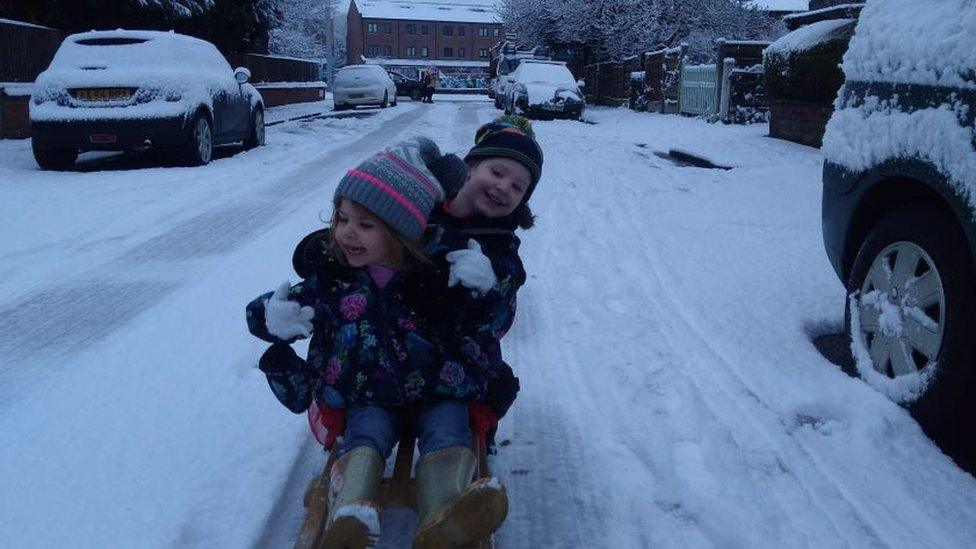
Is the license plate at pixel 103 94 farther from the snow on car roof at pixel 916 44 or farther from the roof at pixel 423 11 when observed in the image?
the roof at pixel 423 11

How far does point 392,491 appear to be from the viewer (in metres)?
2.35

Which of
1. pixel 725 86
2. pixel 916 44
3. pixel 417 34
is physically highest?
pixel 417 34

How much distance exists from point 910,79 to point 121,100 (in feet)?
28.9

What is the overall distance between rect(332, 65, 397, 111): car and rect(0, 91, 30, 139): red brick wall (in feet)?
44.9

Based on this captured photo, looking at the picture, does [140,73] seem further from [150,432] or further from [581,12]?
[581,12]

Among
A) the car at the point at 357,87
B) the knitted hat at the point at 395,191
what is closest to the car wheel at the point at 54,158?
the knitted hat at the point at 395,191

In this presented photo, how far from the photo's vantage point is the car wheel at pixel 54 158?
381 inches

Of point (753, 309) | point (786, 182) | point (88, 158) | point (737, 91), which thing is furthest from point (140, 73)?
point (737, 91)

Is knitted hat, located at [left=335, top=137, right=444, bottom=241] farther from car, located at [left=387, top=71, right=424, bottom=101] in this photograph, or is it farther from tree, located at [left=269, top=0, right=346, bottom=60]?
tree, located at [left=269, top=0, right=346, bottom=60]

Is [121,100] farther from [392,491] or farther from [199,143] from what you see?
[392,491]

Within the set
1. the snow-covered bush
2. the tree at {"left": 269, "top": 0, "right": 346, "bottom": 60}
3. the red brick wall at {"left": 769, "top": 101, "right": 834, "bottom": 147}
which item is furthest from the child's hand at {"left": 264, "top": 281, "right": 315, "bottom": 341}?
the tree at {"left": 269, "top": 0, "right": 346, "bottom": 60}

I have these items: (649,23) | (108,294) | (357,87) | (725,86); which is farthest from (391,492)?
(649,23)

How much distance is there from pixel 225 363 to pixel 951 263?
9.00 feet

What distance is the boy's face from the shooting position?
8.42 feet
